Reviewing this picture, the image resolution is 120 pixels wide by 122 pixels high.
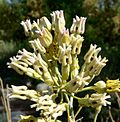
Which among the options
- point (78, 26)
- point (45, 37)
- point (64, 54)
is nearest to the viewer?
point (64, 54)

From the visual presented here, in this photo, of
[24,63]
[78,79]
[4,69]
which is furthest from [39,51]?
[4,69]

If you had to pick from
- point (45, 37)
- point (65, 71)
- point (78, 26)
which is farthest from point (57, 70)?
point (78, 26)

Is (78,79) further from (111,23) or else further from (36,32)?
(111,23)

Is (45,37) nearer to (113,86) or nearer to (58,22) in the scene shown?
(58,22)

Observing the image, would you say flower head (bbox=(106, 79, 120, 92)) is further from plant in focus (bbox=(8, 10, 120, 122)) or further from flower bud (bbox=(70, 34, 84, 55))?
flower bud (bbox=(70, 34, 84, 55))

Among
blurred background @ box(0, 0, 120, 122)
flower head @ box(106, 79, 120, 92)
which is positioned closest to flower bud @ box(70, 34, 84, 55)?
flower head @ box(106, 79, 120, 92)

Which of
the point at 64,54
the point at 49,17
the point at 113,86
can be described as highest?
the point at 49,17

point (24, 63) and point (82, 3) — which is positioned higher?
point (82, 3)
